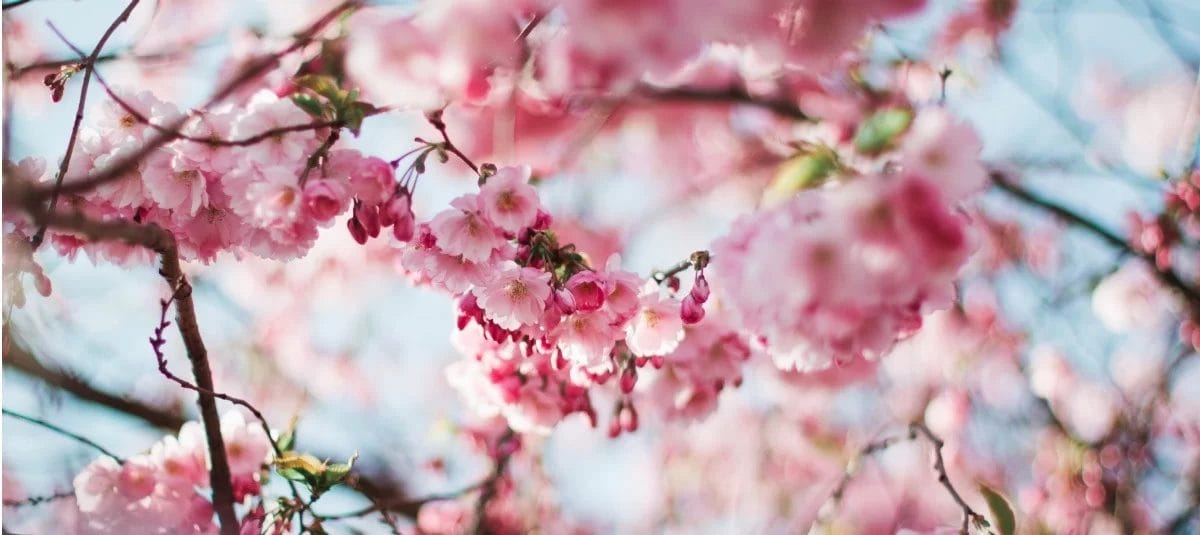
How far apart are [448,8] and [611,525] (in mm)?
2560

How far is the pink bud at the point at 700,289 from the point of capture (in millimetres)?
1000

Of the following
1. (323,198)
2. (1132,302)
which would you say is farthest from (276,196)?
(1132,302)

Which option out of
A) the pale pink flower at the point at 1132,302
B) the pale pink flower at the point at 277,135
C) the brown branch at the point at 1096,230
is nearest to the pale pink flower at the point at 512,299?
the pale pink flower at the point at 277,135

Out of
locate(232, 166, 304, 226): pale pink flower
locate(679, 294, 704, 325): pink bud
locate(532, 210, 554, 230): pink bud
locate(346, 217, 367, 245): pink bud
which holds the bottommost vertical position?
locate(679, 294, 704, 325): pink bud

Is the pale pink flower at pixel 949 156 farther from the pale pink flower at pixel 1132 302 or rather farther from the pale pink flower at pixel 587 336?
the pale pink flower at pixel 1132 302

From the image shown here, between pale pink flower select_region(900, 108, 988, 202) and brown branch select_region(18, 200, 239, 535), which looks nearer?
pale pink flower select_region(900, 108, 988, 202)

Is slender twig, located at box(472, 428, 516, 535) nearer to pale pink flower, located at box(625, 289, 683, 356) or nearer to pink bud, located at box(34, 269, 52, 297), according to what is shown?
pale pink flower, located at box(625, 289, 683, 356)

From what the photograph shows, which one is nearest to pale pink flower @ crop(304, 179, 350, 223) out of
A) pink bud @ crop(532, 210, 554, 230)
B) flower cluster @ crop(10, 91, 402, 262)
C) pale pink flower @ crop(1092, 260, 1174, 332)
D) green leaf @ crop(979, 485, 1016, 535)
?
flower cluster @ crop(10, 91, 402, 262)

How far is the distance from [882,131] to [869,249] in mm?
196

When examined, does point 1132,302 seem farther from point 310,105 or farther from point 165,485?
point 165,485

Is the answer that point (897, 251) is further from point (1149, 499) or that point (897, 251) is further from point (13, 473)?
point (1149, 499)

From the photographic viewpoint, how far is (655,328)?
1093 millimetres

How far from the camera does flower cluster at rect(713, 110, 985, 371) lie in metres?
0.61

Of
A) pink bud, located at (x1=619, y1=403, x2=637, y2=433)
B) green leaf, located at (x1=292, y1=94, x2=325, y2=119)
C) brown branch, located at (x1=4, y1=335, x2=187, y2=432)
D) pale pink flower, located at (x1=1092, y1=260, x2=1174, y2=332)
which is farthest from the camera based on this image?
pale pink flower, located at (x1=1092, y1=260, x2=1174, y2=332)
